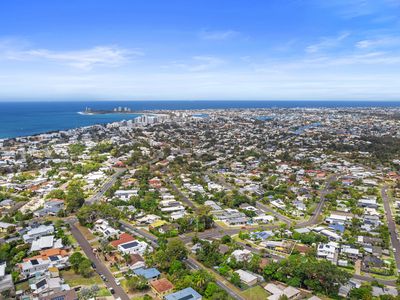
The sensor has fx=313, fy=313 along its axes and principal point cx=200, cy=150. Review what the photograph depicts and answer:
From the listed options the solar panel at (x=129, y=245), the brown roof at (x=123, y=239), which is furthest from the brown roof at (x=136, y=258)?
the brown roof at (x=123, y=239)

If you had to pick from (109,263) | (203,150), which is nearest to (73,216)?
(109,263)

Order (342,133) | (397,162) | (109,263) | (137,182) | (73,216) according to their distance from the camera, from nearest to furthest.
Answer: (109,263)
(73,216)
(137,182)
(397,162)
(342,133)

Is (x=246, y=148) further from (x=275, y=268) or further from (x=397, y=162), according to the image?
(x=275, y=268)

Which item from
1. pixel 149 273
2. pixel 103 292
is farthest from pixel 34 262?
pixel 149 273

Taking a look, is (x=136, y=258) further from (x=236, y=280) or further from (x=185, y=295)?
(x=236, y=280)

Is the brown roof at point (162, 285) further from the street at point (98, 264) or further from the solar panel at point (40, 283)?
the solar panel at point (40, 283)
